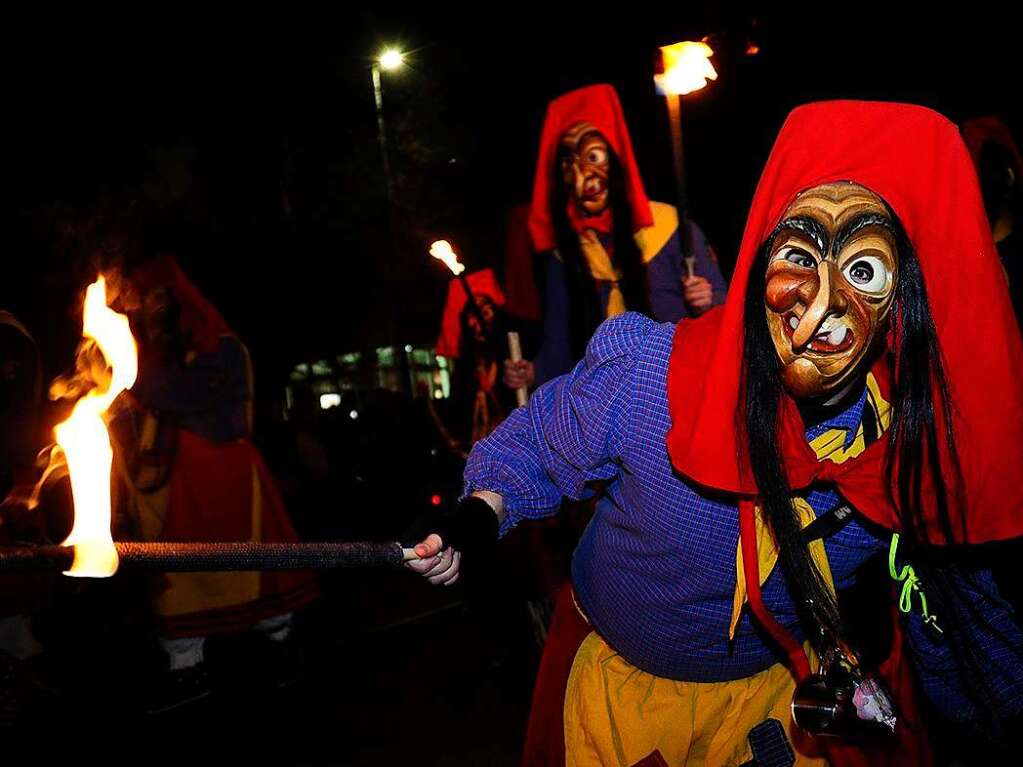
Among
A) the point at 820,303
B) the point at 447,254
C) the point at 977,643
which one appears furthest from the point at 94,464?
the point at 447,254

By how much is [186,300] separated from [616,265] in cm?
304

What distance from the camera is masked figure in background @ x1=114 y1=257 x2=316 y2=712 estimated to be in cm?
513

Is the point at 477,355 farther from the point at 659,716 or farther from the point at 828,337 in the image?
the point at 828,337

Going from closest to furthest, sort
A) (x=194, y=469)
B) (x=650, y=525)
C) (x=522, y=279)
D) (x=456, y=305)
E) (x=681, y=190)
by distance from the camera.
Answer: (x=650, y=525), (x=681, y=190), (x=522, y=279), (x=194, y=469), (x=456, y=305)

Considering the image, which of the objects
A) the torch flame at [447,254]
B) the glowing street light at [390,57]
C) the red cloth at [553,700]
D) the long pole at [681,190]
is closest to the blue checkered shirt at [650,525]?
the red cloth at [553,700]

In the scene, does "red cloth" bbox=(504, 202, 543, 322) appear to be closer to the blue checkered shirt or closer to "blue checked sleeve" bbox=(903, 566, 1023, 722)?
the blue checkered shirt

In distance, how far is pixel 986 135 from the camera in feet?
18.4

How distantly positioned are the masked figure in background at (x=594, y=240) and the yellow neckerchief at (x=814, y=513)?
211 centimetres

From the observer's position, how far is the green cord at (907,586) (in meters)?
1.97

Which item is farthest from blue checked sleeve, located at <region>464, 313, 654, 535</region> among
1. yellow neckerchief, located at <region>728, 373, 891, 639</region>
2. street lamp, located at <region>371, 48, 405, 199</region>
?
street lamp, located at <region>371, 48, 405, 199</region>

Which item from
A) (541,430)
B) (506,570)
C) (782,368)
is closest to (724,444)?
(782,368)

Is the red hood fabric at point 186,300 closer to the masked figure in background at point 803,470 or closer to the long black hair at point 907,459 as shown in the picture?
the masked figure in background at point 803,470

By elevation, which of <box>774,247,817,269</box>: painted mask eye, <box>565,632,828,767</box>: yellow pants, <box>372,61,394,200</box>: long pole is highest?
<box>372,61,394,200</box>: long pole

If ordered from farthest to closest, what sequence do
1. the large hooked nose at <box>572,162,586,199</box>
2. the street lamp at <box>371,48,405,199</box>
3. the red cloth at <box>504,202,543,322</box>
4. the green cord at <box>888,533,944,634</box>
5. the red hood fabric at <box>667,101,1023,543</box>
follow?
1. the street lamp at <box>371,48,405,199</box>
2. the red cloth at <box>504,202,543,322</box>
3. the large hooked nose at <box>572,162,586,199</box>
4. the green cord at <box>888,533,944,634</box>
5. the red hood fabric at <box>667,101,1023,543</box>
